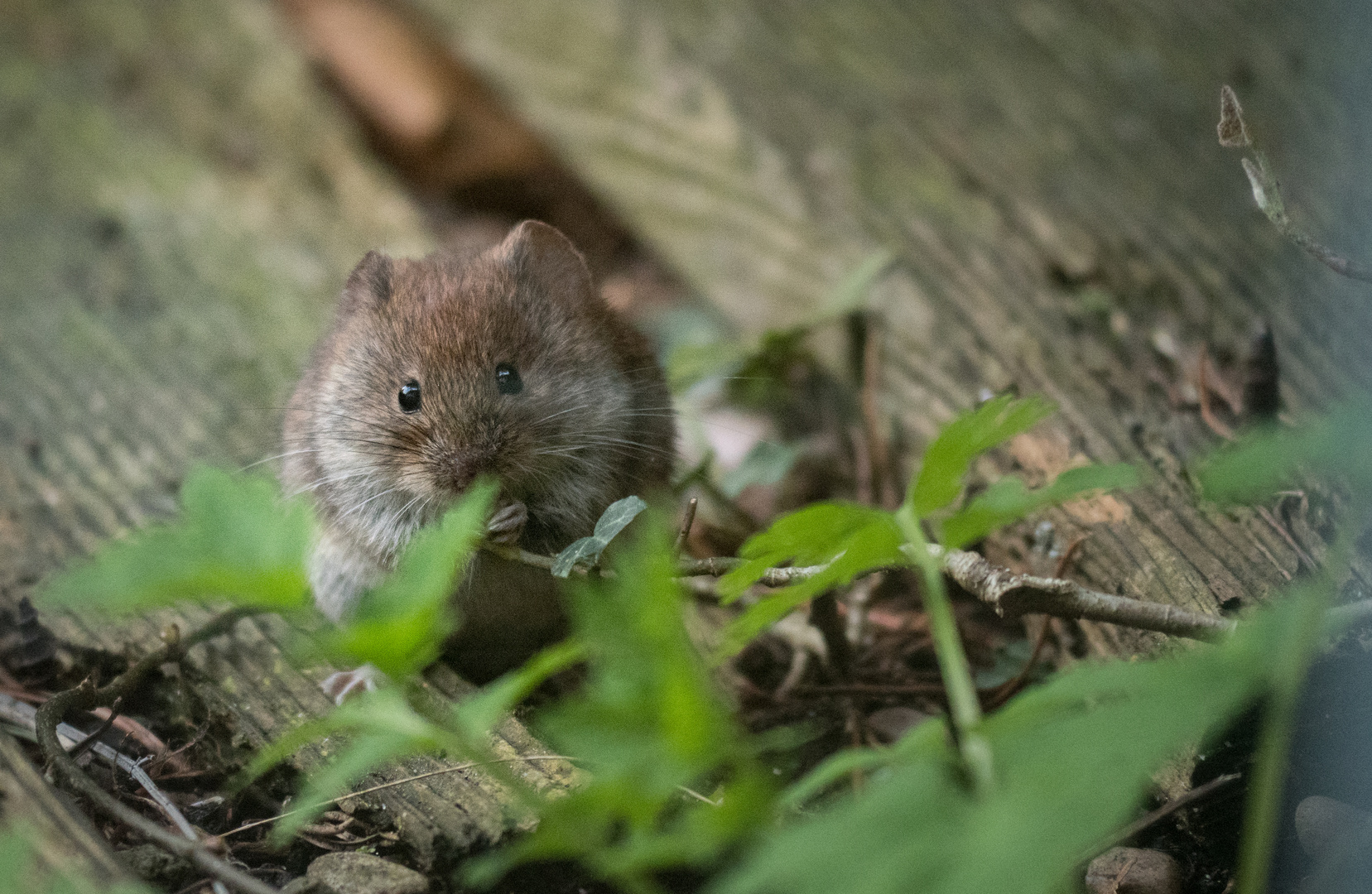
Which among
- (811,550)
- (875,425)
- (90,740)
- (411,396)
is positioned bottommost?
(875,425)

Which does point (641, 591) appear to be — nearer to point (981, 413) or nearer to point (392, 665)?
point (392, 665)

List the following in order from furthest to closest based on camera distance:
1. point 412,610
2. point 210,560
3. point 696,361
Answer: point 696,361 → point 210,560 → point 412,610

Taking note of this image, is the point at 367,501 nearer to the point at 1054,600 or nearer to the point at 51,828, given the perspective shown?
the point at 51,828

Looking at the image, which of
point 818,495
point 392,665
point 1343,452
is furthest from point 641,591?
point 818,495

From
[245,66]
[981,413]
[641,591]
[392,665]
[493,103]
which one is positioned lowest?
[981,413]

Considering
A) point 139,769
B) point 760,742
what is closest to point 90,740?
point 139,769

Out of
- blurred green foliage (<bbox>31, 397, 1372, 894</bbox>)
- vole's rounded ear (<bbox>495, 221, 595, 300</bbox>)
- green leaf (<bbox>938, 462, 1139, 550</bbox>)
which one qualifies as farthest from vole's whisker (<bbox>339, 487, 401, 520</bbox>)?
green leaf (<bbox>938, 462, 1139, 550</bbox>)
